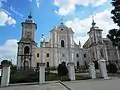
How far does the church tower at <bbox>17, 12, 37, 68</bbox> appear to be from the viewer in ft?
142

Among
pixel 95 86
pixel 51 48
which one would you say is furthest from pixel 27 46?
pixel 95 86

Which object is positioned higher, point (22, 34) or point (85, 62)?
point (22, 34)

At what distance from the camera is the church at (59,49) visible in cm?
4462

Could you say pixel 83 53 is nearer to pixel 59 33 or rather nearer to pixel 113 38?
pixel 59 33

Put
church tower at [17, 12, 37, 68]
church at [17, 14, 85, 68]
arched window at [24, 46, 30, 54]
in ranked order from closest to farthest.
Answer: church tower at [17, 12, 37, 68], church at [17, 14, 85, 68], arched window at [24, 46, 30, 54]

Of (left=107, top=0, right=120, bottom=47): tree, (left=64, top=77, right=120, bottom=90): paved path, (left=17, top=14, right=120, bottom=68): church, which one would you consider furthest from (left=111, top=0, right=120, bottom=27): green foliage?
(left=17, top=14, right=120, bottom=68): church

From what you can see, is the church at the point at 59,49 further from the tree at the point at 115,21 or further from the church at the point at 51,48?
the tree at the point at 115,21

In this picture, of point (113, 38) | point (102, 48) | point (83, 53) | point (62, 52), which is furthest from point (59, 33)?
point (113, 38)

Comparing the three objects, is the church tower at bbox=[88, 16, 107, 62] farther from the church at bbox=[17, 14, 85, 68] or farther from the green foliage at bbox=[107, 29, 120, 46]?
the green foliage at bbox=[107, 29, 120, 46]

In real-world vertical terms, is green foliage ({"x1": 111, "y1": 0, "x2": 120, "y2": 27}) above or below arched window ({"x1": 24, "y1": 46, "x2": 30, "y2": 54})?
above

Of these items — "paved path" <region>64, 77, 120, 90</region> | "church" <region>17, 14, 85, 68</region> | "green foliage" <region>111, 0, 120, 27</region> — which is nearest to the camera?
"paved path" <region>64, 77, 120, 90</region>

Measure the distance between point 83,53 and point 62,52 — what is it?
8006 millimetres

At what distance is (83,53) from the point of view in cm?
5056

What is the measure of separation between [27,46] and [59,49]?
10197 millimetres
